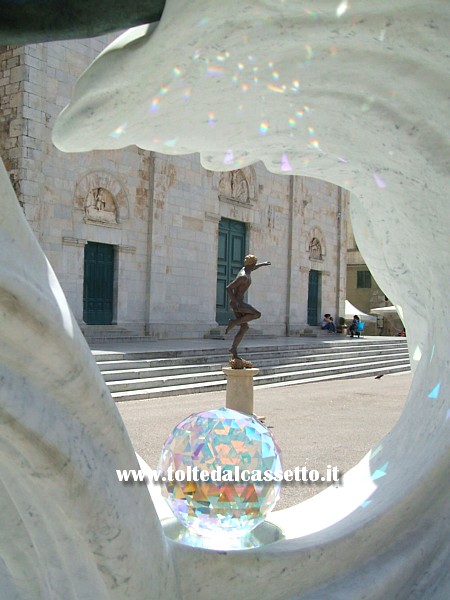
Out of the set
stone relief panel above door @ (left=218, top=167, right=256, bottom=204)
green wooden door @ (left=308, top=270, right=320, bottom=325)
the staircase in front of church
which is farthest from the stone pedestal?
green wooden door @ (left=308, top=270, right=320, bottom=325)

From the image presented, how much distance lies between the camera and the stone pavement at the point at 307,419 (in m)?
5.08

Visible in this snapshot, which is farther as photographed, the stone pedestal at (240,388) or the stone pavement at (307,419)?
the stone pedestal at (240,388)

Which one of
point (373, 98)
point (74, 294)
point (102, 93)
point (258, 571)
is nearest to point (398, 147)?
point (373, 98)

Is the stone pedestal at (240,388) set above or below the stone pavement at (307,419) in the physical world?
above

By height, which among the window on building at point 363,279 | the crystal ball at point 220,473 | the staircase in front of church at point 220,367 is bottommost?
the staircase in front of church at point 220,367

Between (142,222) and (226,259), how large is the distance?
3767 millimetres

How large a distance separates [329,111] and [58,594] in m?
1.66

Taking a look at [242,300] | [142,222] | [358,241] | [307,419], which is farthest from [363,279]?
[358,241]

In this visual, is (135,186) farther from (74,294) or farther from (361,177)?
(361,177)

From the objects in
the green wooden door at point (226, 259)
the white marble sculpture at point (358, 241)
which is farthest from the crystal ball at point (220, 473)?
the green wooden door at point (226, 259)

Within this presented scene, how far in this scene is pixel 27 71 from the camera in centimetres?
1225

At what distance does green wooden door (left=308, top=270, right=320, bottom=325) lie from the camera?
2217 centimetres

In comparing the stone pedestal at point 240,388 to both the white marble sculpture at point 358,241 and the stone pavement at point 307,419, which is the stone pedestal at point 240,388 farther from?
the white marble sculpture at point 358,241

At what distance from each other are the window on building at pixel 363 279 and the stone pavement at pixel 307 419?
25.2m
